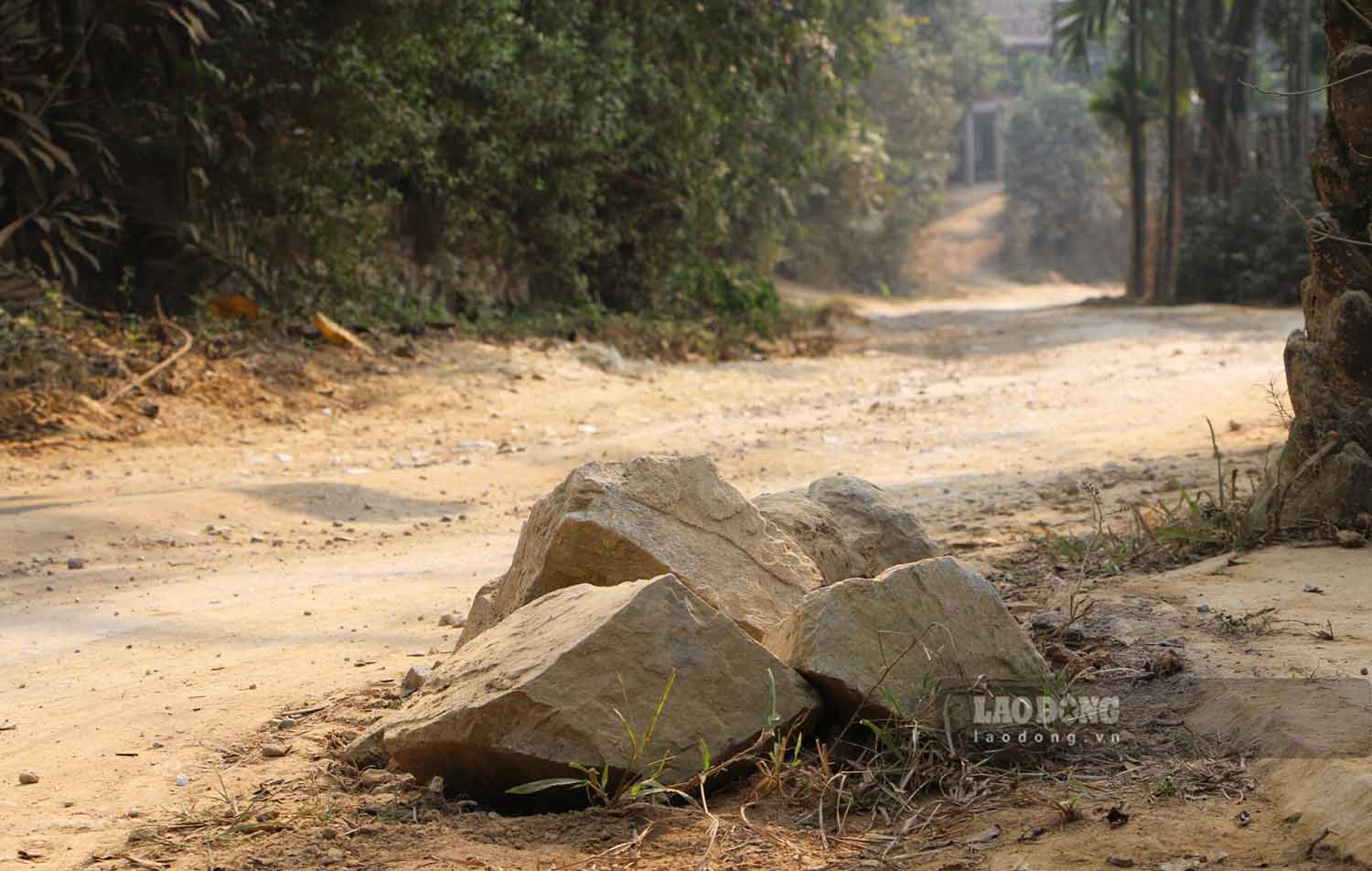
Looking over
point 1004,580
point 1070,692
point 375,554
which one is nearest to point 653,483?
point 1070,692

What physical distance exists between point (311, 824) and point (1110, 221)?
4646 cm

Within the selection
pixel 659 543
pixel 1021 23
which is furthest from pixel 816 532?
pixel 1021 23

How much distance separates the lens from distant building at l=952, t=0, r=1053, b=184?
52.2 meters

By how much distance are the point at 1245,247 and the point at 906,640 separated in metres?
20.5

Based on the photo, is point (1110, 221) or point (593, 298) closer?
point (593, 298)

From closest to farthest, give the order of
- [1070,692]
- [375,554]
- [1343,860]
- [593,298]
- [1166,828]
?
[1343,860] < [1166,828] < [1070,692] < [375,554] < [593,298]

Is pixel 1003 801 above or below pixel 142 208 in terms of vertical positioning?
below

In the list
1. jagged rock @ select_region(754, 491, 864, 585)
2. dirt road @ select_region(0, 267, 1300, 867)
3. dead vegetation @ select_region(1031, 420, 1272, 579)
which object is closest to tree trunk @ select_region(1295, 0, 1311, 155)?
dirt road @ select_region(0, 267, 1300, 867)

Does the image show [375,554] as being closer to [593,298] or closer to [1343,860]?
[1343,860]

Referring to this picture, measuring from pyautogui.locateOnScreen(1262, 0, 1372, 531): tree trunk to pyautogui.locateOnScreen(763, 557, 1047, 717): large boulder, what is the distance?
6.16ft

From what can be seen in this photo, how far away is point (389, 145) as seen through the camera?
11797mm

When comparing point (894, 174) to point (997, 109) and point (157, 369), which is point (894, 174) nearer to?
point (997, 109)

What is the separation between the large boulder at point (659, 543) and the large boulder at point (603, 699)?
416mm

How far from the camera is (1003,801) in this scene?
8.77 ft
